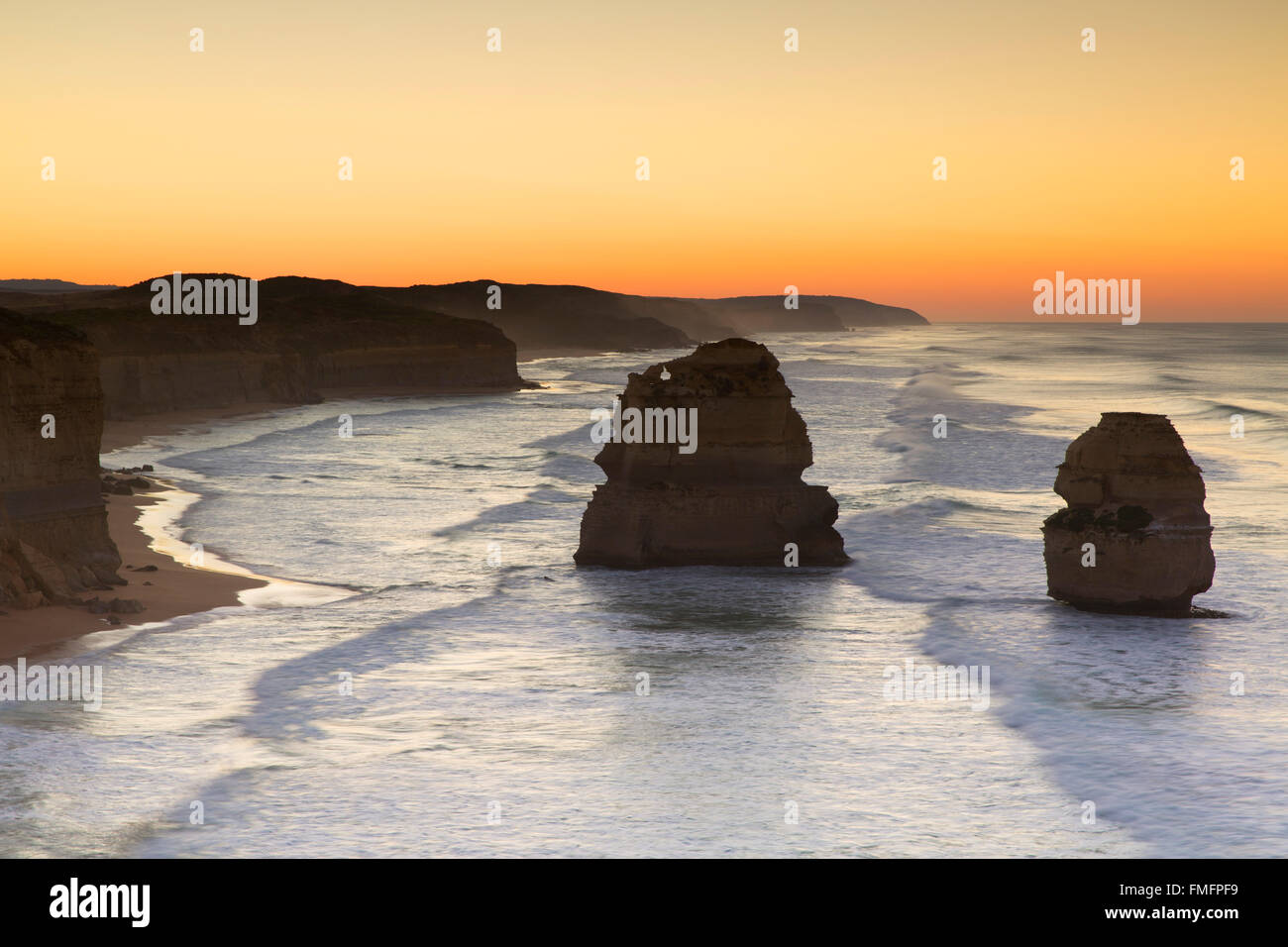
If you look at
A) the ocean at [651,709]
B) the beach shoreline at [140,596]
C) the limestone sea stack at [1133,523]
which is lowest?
the ocean at [651,709]

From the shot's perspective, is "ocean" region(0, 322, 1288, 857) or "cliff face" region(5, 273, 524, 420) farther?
"cliff face" region(5, 273, 524, 420)

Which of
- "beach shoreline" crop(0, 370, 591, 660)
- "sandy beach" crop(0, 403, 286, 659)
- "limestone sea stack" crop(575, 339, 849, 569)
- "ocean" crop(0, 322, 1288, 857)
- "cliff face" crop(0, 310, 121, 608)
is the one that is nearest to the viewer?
"ocean" crop(0, 322, 1288, 857)

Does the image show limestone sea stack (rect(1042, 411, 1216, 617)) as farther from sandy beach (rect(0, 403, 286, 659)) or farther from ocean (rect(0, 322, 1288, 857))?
sandy beach (rect(0, 403, 286, 659))

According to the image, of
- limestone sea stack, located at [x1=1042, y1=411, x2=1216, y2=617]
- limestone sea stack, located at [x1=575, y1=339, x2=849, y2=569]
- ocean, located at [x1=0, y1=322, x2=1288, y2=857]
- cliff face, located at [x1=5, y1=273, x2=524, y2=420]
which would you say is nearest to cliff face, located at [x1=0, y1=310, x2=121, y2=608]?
ocean, located at [x1=0, y1=322, x2=1288, y2=857]

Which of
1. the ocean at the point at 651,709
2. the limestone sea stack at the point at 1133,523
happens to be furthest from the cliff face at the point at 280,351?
the limestone sea stack at the point at 1133,523

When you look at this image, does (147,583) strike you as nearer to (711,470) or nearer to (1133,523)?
(711,470)

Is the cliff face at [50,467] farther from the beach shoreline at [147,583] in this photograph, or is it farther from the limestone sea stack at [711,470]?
the limestone sea stack at [711,470]

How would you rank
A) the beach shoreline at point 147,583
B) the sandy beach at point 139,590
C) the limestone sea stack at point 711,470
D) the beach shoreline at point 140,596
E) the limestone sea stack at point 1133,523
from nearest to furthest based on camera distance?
the beach shoreline at point 140,596, the sandy beach at point 139,590, the beach shoreline at point 147,583, the limestone sea stack at point 1133,523, the limestone sea stack at point 711,470
